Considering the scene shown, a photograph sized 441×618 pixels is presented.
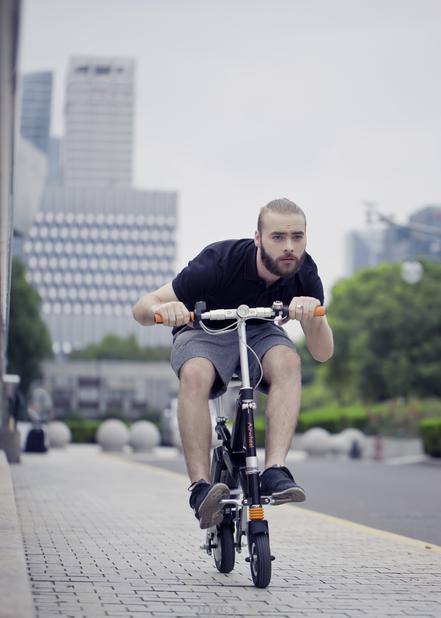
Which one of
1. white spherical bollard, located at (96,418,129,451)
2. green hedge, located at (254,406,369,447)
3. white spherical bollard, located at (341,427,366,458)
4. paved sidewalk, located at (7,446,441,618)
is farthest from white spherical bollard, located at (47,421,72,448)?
paved sidewalk, located at (7,446,441,618)

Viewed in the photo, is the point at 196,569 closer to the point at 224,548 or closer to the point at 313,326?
the point at 224,548

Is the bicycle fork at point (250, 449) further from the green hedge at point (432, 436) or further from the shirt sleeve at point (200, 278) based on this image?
the green hedge at point (432, 436)

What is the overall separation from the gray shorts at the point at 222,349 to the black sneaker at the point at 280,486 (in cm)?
46

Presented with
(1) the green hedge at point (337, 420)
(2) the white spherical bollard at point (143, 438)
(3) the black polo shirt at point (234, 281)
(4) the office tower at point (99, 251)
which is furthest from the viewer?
(4) the office tower at point (99, 251)

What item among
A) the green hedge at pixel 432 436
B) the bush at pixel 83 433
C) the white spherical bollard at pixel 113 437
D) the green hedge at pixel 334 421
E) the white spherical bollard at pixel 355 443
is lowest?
the bush at pixel 83 433

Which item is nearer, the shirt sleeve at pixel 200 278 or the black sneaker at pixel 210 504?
the black sneaker at pixel 210 504

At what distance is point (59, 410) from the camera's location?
114812 mm

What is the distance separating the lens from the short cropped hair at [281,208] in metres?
5.06

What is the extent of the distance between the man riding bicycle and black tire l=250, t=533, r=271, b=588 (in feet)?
0.67

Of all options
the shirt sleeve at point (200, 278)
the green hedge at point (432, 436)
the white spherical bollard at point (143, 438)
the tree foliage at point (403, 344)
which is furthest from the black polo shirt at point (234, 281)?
the tree foliage at point (403, 344)

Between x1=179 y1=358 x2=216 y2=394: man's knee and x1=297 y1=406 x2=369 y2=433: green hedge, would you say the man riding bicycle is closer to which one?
x1=179 y1=358 x2=216 y2=394: man's knee

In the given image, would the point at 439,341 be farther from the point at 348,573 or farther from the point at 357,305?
the point at 348,573

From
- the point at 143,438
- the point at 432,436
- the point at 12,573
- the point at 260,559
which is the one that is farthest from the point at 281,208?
the point at 143,438

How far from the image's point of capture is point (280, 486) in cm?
484
